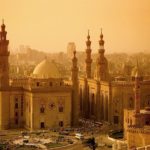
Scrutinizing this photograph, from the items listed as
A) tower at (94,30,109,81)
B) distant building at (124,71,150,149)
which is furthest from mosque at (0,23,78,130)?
distant building at (124,71,150,149)

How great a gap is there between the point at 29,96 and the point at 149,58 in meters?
5.42

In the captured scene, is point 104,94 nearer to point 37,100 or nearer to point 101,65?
point 101,65

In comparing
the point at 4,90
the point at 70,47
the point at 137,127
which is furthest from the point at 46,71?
the point at 70,47

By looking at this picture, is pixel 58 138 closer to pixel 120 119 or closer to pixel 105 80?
pixel 120 119

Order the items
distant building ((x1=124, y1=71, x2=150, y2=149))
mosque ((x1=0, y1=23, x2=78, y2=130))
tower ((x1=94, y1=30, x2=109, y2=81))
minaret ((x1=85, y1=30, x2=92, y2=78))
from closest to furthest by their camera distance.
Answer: distant building ((x1=124, y1=71, x2=150, y2=149))
mosque ((x1=0, y1=23, x2=78, y2=130))
tower ((x1=94, y1=30, x2=109, y2=81))
minaret ((x1=85, y1=30, x2=92, y2=78))

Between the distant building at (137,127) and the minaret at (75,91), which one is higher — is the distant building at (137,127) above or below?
below

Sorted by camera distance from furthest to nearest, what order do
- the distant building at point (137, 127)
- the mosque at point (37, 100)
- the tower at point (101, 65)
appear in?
1. the tower at point (101, 65)
2. the mosque at point (37, 100)
3. the distant building at point (137, 127)

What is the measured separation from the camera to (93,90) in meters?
18.7

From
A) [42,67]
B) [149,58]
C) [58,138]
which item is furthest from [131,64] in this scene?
[58,138]

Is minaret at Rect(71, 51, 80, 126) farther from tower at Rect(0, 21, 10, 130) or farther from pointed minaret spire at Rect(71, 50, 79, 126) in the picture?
tower at Rect(0, 21, 10, 130)

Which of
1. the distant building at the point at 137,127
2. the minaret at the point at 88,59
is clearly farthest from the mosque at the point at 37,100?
the distant building at the point at 137,127

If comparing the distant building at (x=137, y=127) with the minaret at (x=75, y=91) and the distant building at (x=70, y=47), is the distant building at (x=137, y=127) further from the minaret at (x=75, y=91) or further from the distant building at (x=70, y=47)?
the distant building at (x=70, y=47)

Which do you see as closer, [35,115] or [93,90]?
[35,115]

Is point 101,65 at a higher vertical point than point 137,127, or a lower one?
higher
